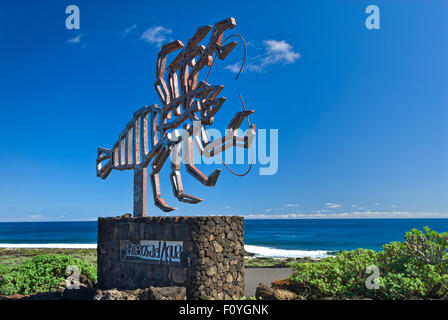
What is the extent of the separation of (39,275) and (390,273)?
983 centimetres

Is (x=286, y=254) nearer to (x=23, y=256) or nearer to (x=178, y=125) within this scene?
(x=23, y=256)

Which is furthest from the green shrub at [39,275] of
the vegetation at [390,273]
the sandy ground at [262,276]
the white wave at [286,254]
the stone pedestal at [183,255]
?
the white wave at [286,254]

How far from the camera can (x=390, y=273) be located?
8555 millimetres

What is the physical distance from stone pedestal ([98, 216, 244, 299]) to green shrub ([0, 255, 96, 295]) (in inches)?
95.4

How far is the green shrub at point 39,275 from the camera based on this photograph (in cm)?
1100

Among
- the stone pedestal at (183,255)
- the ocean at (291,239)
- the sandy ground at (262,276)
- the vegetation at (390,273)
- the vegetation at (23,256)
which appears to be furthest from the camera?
the ocean at (291,239)

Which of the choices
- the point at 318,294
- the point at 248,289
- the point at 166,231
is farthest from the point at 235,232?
the point at 248,289

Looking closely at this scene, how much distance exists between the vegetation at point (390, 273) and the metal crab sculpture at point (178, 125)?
3.45 metres

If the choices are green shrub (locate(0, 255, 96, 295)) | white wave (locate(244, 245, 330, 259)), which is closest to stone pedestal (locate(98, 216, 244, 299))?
green shrub (locate(0, 255, 96, 295))

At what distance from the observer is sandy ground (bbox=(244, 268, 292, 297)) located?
527 inches

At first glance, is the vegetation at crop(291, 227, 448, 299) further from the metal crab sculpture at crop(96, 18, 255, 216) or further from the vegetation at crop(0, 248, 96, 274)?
the vegetation at crop(0, 248, 96, 274)

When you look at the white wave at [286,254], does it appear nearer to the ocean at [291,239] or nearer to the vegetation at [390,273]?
the ocean at [291,239]

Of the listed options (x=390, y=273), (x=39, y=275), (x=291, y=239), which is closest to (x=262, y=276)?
(x=390, y=273)
